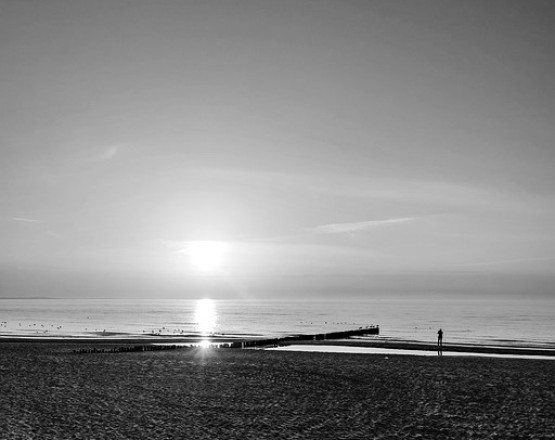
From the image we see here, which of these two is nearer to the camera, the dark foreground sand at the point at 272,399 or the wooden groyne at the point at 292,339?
the dark foreground sand at the point at 272,399

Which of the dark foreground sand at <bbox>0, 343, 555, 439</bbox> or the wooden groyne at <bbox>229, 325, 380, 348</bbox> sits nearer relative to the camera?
the dark foreground sand at <bbox>0, 343, 555, 439</bbox>

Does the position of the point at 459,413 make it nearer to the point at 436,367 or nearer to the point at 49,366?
the point at 436,367

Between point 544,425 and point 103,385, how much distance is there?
64.0 feet

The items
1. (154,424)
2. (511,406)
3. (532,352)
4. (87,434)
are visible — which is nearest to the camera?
(87,434)

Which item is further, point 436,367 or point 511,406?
point 436,367

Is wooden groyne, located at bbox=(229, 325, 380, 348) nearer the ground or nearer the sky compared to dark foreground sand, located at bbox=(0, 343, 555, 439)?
nearer the ground

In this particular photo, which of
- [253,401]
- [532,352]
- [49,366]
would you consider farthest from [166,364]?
[532,352]

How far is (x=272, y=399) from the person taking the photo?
23.5 meters

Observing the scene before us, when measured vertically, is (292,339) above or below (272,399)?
below

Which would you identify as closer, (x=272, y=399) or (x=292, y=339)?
(x=272, y=399)

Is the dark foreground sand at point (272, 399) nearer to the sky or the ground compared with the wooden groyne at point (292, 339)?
nearer to the sky

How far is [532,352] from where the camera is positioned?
177ft

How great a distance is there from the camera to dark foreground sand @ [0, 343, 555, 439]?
1783 cm

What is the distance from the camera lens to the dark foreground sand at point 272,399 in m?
17.8
